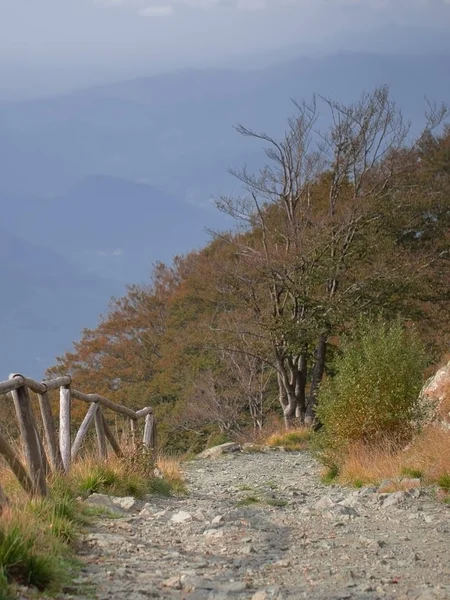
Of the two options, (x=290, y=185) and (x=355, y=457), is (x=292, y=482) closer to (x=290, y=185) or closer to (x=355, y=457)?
(x=355, y=457)

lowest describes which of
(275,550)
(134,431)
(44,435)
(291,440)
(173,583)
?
(291,440)

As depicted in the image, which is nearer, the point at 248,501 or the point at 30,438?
the point at 30,438

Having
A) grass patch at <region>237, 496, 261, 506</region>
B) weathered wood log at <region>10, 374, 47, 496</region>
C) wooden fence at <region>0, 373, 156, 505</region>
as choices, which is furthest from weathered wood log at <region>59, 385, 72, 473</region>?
grass patch at <region>237, 496, 261, 506</region>

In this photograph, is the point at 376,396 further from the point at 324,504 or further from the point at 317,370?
the point at 317,370

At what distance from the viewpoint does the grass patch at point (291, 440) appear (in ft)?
79.6

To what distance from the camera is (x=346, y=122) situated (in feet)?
99.5

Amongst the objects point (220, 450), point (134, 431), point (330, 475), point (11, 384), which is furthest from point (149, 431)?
point (11, 384)

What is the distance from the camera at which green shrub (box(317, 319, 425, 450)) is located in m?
14.7

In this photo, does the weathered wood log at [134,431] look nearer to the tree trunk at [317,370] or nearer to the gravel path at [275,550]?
the gravel path at [275,550]

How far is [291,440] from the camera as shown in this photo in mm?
25094

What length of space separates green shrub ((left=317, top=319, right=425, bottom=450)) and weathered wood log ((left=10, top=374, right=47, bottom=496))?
8.37 m

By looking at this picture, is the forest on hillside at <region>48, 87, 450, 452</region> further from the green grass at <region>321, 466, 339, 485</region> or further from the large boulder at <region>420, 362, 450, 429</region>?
the green grass at <region>321, 466, 339, 485</region>

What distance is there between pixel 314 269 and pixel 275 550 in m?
21.7

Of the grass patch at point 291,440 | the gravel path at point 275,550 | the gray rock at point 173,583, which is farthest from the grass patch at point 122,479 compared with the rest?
the grass patch at point 291,440
